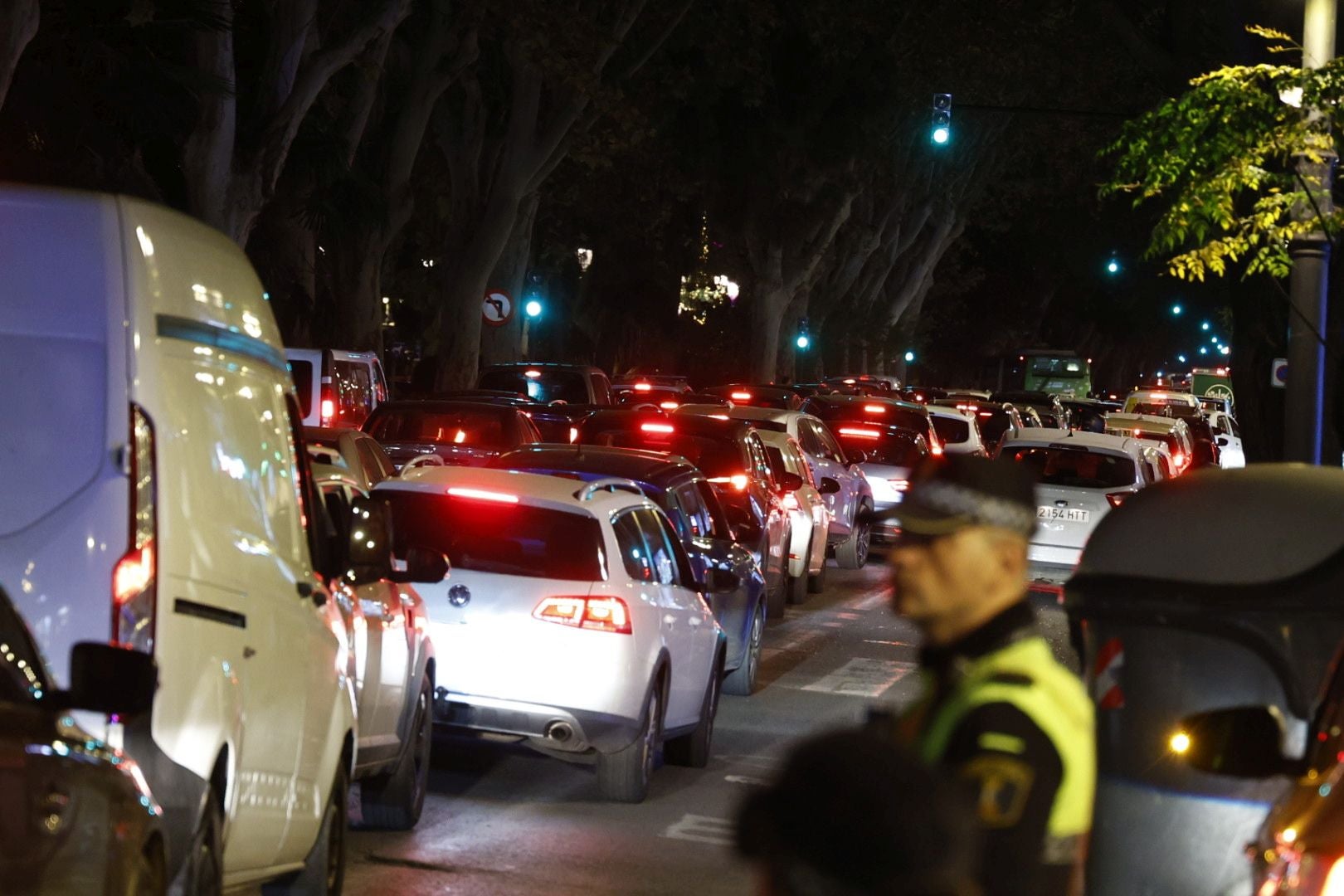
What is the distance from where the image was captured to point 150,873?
16.8ft

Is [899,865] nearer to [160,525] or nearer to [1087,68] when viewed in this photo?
[160,525]

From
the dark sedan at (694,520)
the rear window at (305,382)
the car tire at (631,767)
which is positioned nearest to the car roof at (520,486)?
the car tire at (631,767)

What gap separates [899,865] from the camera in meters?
2.45

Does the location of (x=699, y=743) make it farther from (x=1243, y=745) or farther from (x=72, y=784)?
(x=72, y=784)

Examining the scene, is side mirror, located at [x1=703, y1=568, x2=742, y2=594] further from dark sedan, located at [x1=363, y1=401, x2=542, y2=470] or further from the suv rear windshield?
the suv rear windshield

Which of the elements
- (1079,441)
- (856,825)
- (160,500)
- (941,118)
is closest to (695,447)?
(1079,441)

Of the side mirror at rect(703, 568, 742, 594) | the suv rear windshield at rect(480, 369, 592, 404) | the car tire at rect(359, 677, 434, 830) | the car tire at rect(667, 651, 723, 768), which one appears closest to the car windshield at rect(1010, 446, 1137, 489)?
the side mirror at rect(703, 568, 742, 594)

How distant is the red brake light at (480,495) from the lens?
10586 mm

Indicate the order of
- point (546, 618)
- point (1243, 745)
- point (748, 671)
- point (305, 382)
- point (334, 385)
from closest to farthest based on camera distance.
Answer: point (1243, 745)
point (546, 618)
point (748, 671)
point (305, 382)
point (334, 385)

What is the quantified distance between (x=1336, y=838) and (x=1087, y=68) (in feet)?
149

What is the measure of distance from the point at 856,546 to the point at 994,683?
2213cm

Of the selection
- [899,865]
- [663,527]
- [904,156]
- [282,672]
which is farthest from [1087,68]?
[899,865]

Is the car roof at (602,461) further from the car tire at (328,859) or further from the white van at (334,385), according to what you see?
the white van at (334,385)

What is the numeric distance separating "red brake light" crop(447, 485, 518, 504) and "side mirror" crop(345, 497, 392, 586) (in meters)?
2.73
